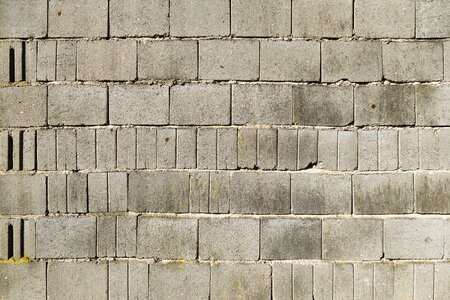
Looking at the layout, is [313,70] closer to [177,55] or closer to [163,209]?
[177,55]

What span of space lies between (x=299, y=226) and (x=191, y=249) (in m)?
0.81

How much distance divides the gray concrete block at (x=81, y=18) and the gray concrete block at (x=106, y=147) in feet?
2.36

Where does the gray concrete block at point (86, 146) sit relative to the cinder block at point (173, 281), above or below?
above

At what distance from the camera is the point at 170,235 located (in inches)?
116

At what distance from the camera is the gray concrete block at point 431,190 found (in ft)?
9.59

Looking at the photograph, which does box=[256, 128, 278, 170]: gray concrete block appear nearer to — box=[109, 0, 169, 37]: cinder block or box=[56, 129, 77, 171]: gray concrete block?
box=[109, 0, 169, 37]: cinder block

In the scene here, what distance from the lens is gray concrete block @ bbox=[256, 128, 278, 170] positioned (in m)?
2.93

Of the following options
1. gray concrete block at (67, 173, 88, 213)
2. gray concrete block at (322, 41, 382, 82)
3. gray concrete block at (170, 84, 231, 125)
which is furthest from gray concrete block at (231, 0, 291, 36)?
gray concrete block at (67, 173, 88, 213)

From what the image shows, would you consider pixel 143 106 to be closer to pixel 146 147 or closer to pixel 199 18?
pixel 146 147

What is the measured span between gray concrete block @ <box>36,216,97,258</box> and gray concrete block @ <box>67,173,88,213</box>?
0.07 metres

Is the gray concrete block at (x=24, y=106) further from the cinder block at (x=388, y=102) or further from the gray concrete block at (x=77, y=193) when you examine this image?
the cinder block at (x=388, y=102)

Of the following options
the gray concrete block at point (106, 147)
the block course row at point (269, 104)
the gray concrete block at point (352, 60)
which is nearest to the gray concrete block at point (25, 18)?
the block course row at point (269, 104)

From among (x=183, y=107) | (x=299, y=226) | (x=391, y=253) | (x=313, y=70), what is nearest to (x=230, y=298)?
(x=299, y=226)

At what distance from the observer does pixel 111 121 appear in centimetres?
295
